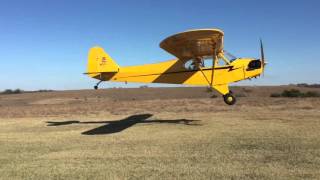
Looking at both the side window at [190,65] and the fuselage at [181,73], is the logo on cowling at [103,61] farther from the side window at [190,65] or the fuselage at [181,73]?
the side window at [190,65]

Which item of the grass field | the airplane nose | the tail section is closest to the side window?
the airplane nose

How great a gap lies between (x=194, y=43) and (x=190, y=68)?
269 cm

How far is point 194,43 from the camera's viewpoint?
15.6 metres

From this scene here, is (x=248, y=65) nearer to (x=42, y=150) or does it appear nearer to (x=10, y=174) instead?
(x=42, y=150)

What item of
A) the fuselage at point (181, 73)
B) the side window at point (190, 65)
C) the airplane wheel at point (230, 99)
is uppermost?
the side window at point (190, 65)

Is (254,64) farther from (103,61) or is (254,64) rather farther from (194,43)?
(103,61)

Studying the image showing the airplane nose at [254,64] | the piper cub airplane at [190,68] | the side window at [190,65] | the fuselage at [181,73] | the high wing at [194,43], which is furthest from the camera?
the side window at [190,65]

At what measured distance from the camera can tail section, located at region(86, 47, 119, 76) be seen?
786 inches

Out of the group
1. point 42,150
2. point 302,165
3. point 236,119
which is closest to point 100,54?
point 236,119

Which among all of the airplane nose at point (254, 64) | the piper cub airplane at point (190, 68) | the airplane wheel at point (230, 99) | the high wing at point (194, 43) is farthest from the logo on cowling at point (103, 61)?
the airplane nose at point (254, 64)

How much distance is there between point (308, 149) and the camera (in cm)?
1026

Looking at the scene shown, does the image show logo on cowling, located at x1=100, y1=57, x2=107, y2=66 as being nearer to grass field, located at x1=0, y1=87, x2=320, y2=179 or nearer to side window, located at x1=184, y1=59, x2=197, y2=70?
grass field, located at x1=0, y1=87, x2=320, y2=179

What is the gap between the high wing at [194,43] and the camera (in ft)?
45.9

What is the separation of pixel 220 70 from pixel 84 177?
1075 cm
